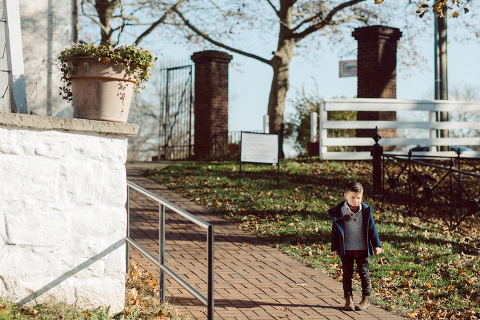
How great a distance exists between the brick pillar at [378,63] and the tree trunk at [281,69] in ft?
7.64

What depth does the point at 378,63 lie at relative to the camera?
14.5 metres

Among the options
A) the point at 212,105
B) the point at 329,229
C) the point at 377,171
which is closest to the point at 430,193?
the point at 377,171

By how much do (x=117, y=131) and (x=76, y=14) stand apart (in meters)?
2.21

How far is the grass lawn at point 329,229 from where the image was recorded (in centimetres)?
555

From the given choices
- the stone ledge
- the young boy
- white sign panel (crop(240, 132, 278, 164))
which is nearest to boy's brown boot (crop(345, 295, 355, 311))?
the young boy

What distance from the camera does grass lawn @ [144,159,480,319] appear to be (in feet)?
18.2

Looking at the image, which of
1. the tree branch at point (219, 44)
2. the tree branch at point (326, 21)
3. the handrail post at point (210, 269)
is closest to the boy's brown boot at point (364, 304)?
the handrail post at point (210, 269)

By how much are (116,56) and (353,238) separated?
2880 millimetres

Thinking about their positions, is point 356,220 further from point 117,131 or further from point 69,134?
point 69,134

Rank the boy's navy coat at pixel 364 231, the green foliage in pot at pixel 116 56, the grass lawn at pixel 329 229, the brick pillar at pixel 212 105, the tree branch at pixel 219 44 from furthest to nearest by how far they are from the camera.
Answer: the brick pillar at pixel 212 105
the tree branch at pixel 219 44
the grass lawn at pixel 329 229
the boy's navy coat at pixel 364 231
the green foliage in pot at pixel 116 56

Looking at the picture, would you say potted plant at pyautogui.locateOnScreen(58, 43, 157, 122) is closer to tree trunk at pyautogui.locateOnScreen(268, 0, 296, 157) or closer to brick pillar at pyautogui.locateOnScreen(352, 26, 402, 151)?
brick pillar at pyautogui.locateOnScreen(352, 26, 402, 151)

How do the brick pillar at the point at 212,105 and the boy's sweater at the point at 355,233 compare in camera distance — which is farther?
the brick pillar at the point at 212,105

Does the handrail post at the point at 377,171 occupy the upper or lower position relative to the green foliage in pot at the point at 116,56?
lower

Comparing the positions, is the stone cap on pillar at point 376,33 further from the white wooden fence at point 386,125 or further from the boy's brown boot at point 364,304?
Result: the boy's brown boot at point 364,304
